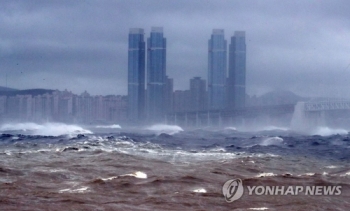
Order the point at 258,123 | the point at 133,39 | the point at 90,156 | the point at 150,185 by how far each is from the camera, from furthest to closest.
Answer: the point at 133,39 < the point at 258,123 < the point at 90,156 < the point at 150,185

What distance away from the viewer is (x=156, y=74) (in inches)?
3996

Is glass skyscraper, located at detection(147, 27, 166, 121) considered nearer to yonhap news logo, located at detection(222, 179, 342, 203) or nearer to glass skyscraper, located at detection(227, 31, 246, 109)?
glass skyscraper, located at detection(227, 31, 246, 109)

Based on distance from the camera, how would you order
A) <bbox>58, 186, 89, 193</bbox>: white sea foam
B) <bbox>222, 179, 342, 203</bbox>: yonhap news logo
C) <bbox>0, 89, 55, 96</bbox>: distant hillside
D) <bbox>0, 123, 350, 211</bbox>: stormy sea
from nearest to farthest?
<bbox>0, 123, 350, 211</bbox>: stormy sea
<bbox>222, 179, 342, 203</bbox>: yonhap news logo
<bbox>58, 186, 89, 193</bbox>: white sea foam
<bbox>0, 89, 55, 96</bbox>: distant hillside

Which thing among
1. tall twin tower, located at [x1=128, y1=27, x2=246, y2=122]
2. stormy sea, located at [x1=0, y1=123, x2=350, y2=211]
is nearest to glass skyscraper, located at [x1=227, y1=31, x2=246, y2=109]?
tall twin tower, located at [x1=128, y1=27, x2=246, y2=122]

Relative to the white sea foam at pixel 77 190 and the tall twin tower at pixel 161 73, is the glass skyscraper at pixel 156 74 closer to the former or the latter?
the tall twin tower at pixel 161 73

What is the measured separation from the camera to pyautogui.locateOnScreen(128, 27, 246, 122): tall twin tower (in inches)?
3767

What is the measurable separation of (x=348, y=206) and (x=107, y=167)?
9.55 m

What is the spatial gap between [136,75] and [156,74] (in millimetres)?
3684

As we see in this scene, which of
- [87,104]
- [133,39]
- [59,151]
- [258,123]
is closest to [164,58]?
[133,39]

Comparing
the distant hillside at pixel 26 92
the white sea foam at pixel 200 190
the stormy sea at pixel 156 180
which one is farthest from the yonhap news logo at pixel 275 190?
the distant hillside at pixel 26 92

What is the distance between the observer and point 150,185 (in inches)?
603

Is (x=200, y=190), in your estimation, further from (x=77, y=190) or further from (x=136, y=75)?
(x=136, y=75)

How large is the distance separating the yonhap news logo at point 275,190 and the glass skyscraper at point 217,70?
8436cm

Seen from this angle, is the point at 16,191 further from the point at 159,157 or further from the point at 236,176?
the point at 159,157
